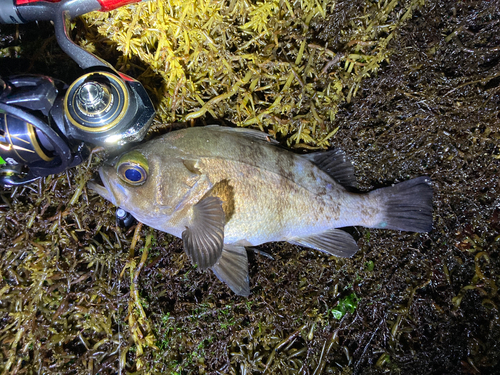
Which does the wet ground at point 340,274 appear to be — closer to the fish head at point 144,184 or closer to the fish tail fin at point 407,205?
the fish tail fin at point 407,205

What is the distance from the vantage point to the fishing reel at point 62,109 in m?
1.70

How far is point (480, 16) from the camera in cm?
220

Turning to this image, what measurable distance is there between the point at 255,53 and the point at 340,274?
189 centimetres

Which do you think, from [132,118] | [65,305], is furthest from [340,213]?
[65,305]

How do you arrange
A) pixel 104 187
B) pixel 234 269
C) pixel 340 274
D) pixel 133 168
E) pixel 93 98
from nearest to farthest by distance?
pixel 93 98 < pixel 133 168 < pixel 104 187 < pixel 234 269 < pixel 340 274

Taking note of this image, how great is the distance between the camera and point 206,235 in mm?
1908

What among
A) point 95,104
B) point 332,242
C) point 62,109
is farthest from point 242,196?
point 62,109

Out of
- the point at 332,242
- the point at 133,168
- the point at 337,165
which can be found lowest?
the point at 332,242

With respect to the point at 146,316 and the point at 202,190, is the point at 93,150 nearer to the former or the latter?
the point at 202,190

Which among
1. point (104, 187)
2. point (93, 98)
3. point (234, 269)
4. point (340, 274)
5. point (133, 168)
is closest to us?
point (93, 98)

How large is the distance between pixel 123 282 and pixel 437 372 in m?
2.67

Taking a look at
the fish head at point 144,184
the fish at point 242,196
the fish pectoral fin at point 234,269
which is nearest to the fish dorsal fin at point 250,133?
the fish at point 242,196

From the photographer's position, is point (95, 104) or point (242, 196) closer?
point (95, 104)

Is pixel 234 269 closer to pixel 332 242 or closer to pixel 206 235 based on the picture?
pixel 206 235
